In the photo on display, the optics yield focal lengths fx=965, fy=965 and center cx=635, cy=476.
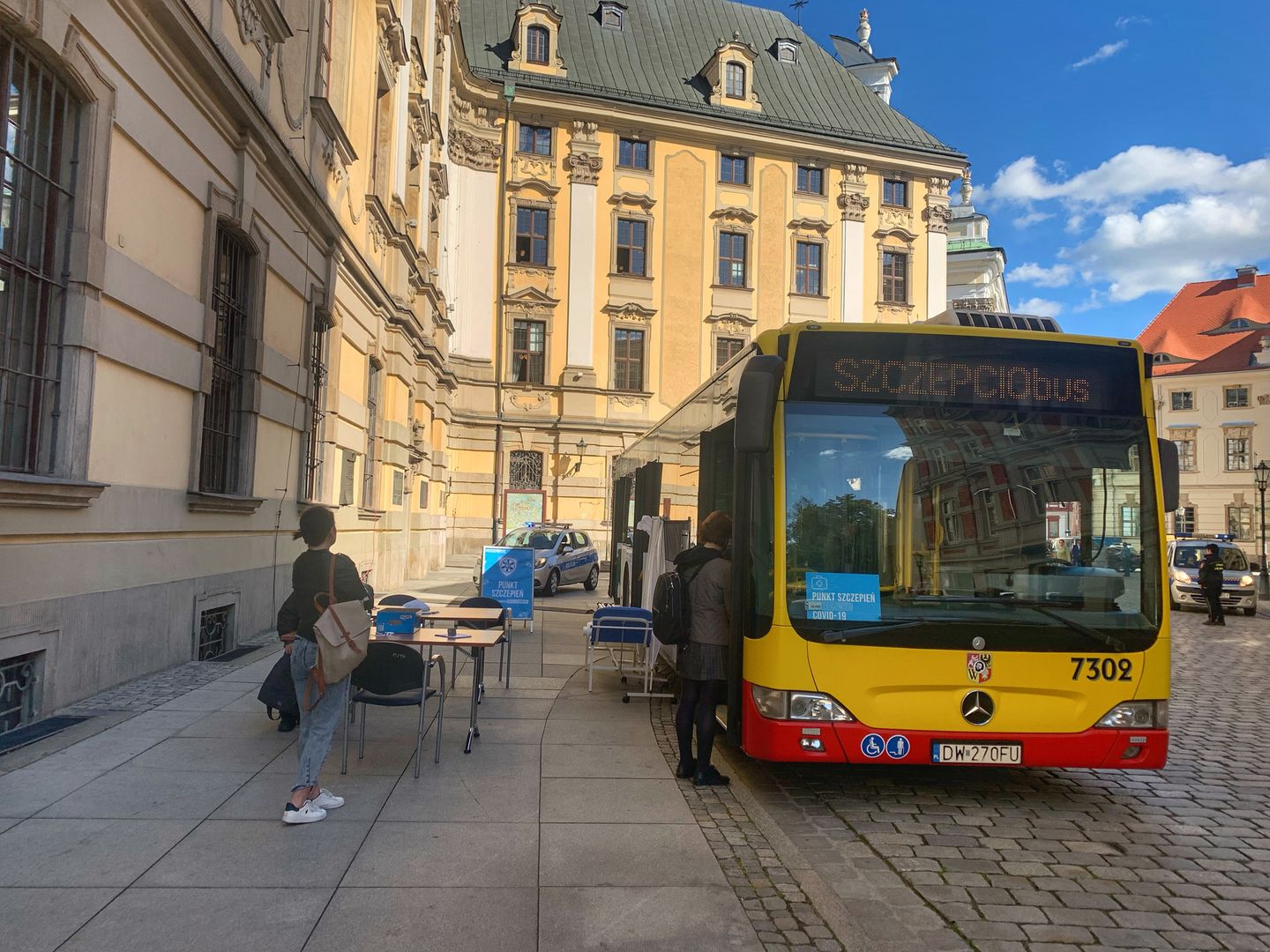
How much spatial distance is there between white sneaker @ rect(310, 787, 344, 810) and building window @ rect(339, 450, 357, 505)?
34.3 ft

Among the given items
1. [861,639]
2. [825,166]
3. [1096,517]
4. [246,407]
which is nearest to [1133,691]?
[1096,517]

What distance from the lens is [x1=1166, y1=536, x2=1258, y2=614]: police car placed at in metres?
23.2

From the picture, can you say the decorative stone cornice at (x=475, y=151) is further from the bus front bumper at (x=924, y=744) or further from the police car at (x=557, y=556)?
the bus front bumper at (x=924, y=744)

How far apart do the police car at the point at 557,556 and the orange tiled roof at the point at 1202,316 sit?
48.1 metres

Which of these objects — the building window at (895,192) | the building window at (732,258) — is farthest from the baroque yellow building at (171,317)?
the building window at (895,192)

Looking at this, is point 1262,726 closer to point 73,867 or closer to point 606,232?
point 73,867

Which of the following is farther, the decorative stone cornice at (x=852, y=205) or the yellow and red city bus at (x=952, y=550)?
the decorative stone cornice at (x=852, y=205)

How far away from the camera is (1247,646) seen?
656 inches

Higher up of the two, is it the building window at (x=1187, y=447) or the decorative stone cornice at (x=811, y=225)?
the decorative stone cornice at (x=811, y=225)

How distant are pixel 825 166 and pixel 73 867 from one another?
120 feet

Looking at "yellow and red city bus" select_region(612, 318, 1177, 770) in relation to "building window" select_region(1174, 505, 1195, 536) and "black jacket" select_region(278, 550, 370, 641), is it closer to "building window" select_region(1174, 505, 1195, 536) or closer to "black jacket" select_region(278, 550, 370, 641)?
"black jacket" select_region(278, 550, 370, 641)

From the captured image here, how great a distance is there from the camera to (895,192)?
37906 mm

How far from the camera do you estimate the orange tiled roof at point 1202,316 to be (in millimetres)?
60219

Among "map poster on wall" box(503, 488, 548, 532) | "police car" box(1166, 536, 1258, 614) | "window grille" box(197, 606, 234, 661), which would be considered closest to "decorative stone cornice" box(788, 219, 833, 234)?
"map poster on wall" box(503, 488, 548, 532)
